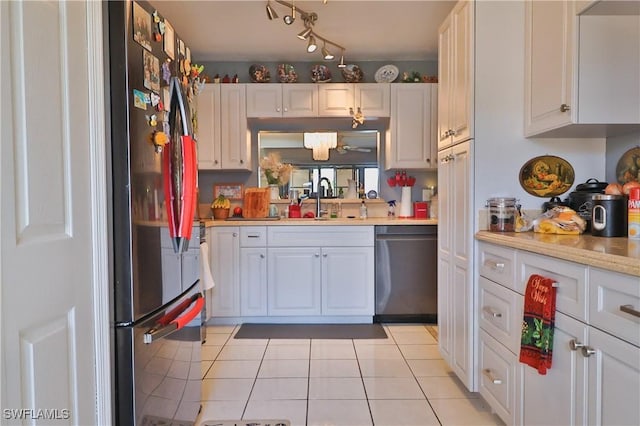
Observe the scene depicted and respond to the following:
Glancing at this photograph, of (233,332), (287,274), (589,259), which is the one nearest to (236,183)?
(287,274)

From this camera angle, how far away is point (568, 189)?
199cm

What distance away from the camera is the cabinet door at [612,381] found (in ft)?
3.17

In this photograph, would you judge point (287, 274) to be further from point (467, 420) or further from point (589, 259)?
point (589, 259)

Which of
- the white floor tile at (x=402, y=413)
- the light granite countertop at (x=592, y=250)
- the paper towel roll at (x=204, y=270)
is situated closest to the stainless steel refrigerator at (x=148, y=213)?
the white floor tile at (x=402, y=413)

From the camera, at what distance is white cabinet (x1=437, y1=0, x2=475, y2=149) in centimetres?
199

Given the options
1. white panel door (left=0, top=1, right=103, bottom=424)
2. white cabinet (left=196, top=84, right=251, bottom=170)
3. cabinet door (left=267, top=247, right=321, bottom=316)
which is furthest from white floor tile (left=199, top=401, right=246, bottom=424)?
white cabinet (left=196, top=84, right=251, bottom=170)

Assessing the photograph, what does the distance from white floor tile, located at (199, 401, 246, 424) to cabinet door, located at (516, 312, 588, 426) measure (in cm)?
136

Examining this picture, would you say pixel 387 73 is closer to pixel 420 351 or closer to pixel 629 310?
pixel 420 351

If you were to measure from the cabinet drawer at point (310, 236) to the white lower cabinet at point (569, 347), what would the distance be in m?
1.54

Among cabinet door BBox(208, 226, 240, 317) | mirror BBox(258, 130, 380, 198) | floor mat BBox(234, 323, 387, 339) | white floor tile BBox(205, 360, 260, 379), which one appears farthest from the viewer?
mirror BBox(258, 130, 380, 198)

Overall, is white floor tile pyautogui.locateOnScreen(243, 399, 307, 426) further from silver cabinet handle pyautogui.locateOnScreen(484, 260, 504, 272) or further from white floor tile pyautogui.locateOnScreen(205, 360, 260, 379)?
silver cabinet handle pyautogui.locateOnScreen(484, 260, 504, 272)

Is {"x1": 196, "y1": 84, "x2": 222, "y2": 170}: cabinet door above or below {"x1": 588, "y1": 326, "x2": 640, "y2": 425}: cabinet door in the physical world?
above

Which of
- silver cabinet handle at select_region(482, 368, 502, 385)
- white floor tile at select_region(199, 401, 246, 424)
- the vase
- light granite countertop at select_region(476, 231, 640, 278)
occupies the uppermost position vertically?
the vase

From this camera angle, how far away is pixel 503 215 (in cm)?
190
